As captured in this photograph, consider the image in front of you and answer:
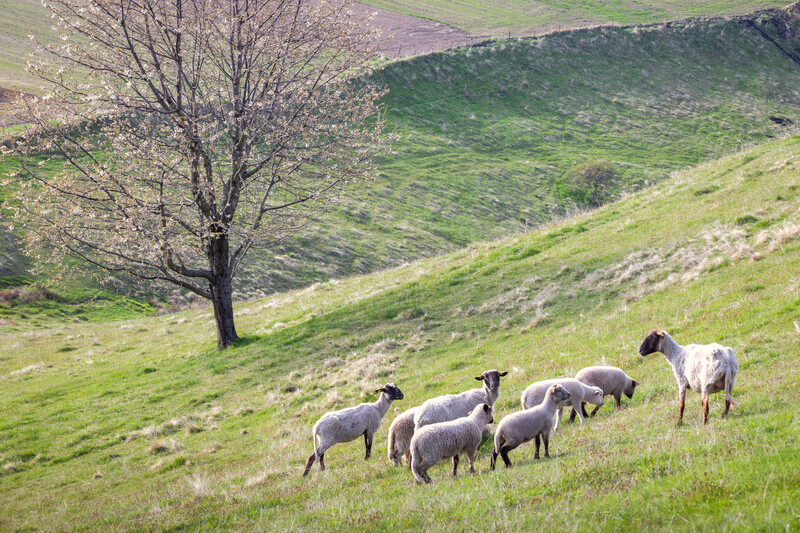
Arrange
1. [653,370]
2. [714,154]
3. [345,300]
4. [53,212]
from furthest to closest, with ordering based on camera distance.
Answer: [714,154] < [345,300] < [53,212] < [653,370]

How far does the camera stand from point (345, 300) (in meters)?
32.7

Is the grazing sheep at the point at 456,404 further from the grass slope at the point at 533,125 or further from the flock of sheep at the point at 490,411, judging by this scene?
the grass slope at the point at 533,125

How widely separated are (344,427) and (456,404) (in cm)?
261

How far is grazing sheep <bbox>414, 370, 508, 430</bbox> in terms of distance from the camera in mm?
11144

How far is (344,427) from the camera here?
12242mm

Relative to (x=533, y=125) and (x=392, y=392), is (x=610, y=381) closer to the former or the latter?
(x=392, y=392)

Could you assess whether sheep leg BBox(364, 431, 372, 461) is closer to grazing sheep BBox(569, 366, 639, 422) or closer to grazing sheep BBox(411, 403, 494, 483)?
grazing sheep BBox(411, 403, 494, 483)

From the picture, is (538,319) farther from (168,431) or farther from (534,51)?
(534,51)

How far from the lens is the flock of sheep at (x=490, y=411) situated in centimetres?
941

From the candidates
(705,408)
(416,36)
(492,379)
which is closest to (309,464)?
(492,379)

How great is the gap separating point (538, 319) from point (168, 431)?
14208 mm

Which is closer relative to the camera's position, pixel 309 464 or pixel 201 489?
pixel 201 489

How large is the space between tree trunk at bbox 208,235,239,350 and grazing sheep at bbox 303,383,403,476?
1674 centimetres

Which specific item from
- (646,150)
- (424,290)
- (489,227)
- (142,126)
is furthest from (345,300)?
(646,150)
